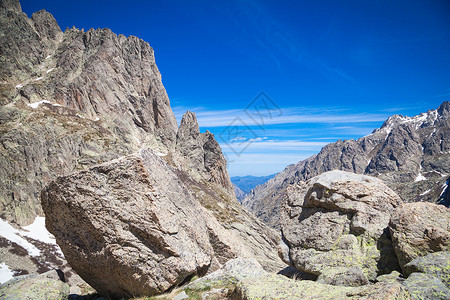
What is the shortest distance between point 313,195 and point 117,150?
138667 millimetres

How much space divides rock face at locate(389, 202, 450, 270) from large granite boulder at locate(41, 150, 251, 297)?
9.32 metres

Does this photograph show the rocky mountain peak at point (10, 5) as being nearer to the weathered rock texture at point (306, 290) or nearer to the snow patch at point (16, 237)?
the snow patch at point (16, 237)

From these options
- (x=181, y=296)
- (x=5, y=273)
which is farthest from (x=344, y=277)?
(x=5, y=273)

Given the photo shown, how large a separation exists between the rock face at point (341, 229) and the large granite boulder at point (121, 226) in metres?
5.79

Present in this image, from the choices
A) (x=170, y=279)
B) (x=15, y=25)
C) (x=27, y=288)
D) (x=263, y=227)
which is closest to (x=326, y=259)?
(x=170, y=279)

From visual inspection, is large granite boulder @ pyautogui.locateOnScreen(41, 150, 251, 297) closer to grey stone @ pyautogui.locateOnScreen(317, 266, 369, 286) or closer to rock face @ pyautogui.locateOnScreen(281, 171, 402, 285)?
rock face @ pyautogui.locateOnScreen(281, 171, 402, 285)

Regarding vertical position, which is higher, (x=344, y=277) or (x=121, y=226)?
(x=121, y=226)

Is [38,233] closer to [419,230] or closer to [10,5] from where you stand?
[419,230]

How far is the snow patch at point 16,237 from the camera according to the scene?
230ft

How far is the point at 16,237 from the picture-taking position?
245ft

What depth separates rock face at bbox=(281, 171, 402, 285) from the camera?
1049 cm

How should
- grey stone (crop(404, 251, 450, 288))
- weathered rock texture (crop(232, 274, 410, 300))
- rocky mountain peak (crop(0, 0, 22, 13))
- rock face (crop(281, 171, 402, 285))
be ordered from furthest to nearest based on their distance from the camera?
rocky mountain peak (crop(0, 0, 22, 13)) < rock face (crop(281, 171, 402, 285)) < grey stone (crop(404, 251, 450, 288)) < weathered rock texture (crop(232, 274, 410, 300))

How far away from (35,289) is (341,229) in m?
14.0

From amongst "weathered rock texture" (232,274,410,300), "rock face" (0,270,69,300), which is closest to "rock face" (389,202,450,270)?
"weathered rock texture" (232,274,410,300)
